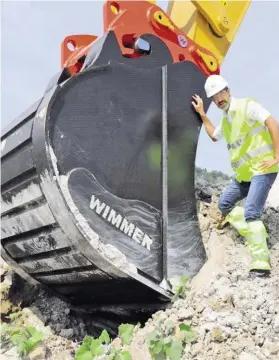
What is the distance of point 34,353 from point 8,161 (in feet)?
4.32

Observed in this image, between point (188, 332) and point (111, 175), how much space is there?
1071 millimetres

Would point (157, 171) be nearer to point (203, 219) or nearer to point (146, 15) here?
point (203, 219)

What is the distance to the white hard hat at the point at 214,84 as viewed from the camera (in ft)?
12.8

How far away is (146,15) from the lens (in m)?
3.94

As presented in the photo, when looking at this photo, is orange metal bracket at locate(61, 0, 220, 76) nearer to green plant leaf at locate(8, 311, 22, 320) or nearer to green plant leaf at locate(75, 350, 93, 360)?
green plant leaf at locate(75, 350, 93, 360)

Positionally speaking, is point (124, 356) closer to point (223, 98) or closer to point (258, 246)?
point (258, 246)

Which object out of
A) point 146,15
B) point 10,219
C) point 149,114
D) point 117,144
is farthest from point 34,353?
point 146,15

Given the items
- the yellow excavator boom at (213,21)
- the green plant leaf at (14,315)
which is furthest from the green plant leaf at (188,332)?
the yellow excavator boom at (213,21)

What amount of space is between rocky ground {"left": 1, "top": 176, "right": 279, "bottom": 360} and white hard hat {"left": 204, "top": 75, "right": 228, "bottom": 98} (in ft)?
2.83

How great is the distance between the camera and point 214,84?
3.89 metres

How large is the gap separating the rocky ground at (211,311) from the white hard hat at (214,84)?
863mm

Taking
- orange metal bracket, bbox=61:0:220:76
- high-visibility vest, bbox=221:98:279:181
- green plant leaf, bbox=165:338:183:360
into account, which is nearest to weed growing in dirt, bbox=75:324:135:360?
green plant leaf, bbox=165:338:183:360

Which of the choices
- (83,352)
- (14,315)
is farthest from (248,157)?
(14,315)

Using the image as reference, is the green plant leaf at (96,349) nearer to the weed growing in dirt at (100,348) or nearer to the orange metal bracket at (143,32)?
the weed growing in dirt at (100,348)
